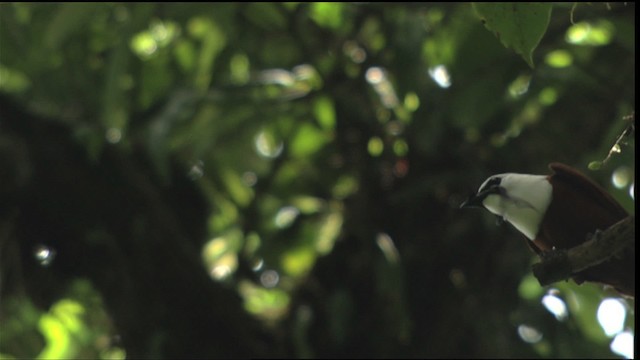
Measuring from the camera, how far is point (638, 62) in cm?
172

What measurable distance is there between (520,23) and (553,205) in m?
0.55

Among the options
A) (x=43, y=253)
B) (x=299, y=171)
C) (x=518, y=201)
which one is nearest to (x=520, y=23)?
(x=518, y=201)

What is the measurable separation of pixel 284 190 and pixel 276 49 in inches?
22.8

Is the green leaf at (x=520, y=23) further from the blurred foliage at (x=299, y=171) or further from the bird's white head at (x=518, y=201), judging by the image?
the blurred foliage at (x=299, y=171)

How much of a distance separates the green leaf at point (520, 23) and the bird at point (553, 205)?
0.38 meters

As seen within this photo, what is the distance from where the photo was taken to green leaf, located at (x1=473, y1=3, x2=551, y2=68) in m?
2.08

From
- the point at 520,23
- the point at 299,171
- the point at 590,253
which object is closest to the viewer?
the point at 590,253

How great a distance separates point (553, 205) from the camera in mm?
2471

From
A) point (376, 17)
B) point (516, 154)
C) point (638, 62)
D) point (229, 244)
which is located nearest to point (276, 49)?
point (376, 17)

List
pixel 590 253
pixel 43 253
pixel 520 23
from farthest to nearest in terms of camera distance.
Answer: pixel 43 253 < pixel 520 23 < pixel 590 253

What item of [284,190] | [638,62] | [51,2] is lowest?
[638,62]

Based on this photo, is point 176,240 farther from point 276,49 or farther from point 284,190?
point 276,49

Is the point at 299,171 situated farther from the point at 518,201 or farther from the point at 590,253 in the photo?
the point at 590,253

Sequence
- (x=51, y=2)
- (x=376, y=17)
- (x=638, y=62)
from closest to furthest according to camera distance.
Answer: (x=638, y=62) → (x=51, y=2) → (x=376, y=17)
